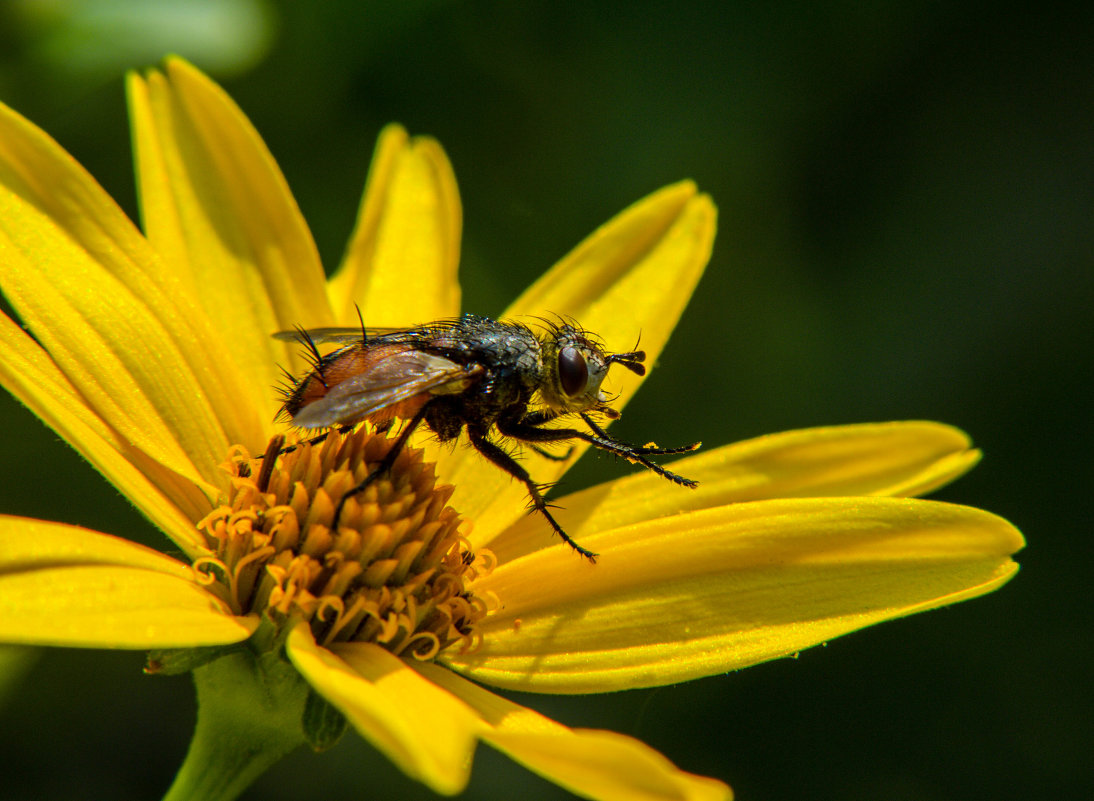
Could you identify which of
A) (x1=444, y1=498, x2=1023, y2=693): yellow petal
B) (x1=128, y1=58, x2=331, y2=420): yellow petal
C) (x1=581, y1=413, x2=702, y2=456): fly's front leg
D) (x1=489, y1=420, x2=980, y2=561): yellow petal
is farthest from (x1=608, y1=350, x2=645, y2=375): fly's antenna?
(x1=128, y1=58, x2=331, y2=420): yellow petal

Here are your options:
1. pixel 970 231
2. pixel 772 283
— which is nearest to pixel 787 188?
pixel 772 283

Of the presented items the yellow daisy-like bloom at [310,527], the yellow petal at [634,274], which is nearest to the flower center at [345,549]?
the yellow daisy-like bloom at [310,527]

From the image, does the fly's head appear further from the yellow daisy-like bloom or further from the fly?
the yellow daisy-like bloom

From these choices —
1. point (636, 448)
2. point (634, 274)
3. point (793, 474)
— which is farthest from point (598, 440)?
point (634, 274)

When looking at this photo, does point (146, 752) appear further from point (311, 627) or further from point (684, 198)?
point (684, 198)

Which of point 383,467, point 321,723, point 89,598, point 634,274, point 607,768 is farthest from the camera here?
point 634,274

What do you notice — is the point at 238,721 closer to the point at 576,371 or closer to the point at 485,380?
the point at 485,380

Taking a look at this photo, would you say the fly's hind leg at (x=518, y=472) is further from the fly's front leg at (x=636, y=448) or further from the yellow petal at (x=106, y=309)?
the yellow petal at (x=106, y=309)
